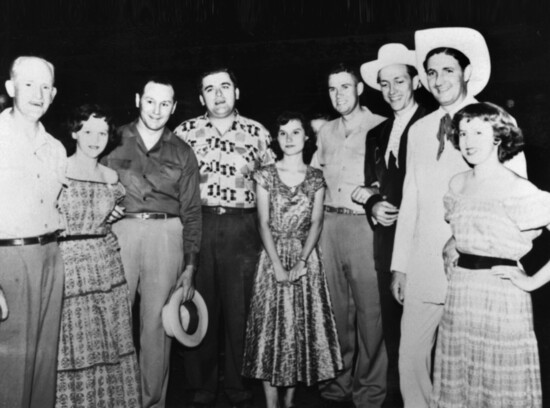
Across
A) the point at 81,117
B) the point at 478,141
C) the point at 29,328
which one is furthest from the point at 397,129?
the point at 29,328

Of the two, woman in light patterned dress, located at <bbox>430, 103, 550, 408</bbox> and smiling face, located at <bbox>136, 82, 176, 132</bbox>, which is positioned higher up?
smiling face, located at <bbox>136, 82, 176, 132</bbox>

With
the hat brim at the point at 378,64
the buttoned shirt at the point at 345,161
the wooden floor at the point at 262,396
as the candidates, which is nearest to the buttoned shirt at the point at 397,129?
the buttoned shirt at the point at 345,161

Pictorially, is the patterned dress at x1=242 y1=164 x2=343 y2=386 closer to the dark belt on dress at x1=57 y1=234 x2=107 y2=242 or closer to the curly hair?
the curly hair

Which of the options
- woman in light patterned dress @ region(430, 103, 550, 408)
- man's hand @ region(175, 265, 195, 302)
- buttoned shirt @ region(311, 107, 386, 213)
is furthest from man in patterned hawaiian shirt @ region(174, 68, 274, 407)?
woman in light patterned dress @ region(430, 103, 550, 408)

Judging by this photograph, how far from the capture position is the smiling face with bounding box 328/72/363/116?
12.7ft

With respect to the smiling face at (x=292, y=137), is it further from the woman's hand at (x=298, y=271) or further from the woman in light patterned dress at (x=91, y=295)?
the woman in light patterned dress at (x=91, y=295)

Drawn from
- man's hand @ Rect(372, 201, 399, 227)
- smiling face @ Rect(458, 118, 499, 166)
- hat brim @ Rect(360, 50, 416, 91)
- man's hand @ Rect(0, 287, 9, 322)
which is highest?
hat brim @ Rect(360, 50, 416, 91)

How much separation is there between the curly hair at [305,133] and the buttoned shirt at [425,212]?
68 cm

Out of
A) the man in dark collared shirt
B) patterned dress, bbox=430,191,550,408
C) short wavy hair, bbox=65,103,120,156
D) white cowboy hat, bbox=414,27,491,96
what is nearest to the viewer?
patterned dress, bbox=430,191,550,408

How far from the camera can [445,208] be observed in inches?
120

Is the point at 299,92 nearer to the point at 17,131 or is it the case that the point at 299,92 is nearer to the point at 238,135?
the point at 238,135

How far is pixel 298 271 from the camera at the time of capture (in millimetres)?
3488

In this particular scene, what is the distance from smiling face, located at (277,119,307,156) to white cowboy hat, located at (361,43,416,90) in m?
0.72

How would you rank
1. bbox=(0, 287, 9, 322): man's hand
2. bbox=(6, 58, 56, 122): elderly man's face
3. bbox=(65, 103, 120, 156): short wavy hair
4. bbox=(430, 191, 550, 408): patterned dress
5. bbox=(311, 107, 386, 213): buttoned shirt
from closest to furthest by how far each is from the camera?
bbox=(430, 191, 550, 408): patterned dress, bbox=(0, 287, 9, 322): man's hand, bbox=(6, 58, 56, 122): elderly man's face, bbox=(65, 103, 120, 156): short wavy hair, bbox=(311, 107, 386, 213): buttoned shirt
